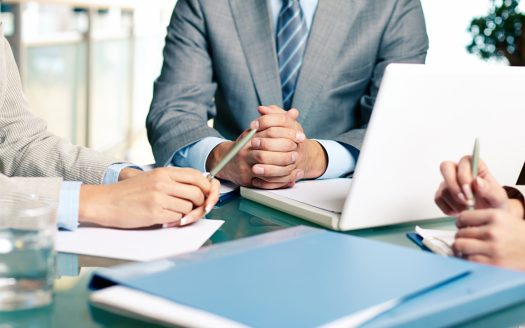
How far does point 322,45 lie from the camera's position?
194cm

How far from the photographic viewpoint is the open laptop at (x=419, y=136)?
3.80 feet

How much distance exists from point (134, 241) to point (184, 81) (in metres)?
0.89

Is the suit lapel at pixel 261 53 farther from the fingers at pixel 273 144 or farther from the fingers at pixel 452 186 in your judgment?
the fingers at pixel 452 186

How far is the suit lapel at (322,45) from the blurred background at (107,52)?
3.47ft

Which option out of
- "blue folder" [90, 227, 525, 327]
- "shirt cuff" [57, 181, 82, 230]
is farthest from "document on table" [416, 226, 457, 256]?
"shirt cuff" [57, 181, 82, 230]

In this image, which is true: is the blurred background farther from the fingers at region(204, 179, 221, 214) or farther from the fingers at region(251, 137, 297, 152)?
the fingers at region(204, 179, 221, 214)

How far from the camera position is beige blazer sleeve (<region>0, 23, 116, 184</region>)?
1494 mm

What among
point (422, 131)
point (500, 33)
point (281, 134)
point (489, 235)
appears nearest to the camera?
Result: point (489, 235)

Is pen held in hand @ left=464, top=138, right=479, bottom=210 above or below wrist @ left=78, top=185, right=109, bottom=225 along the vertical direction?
above

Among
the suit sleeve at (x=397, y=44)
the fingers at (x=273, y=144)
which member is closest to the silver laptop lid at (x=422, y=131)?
the fingers at (x=273, y=144)

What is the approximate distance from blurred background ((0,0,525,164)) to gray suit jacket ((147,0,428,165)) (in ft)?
3.18

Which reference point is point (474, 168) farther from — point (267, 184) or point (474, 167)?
point (267, 184)

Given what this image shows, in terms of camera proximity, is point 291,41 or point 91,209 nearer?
point 91,209

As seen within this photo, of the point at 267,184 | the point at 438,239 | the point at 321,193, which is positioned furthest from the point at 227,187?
the point at 438,239
